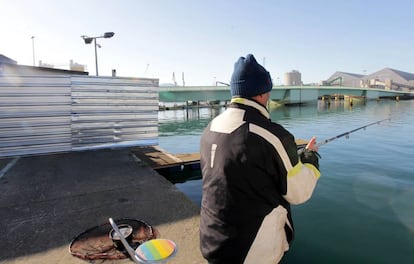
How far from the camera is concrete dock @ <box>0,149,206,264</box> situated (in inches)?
130

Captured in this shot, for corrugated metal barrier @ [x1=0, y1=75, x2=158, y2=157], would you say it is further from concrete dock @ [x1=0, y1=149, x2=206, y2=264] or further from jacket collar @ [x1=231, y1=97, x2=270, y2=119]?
jacket collar @ [x1=231, y1=97, x2=270, y2=119]

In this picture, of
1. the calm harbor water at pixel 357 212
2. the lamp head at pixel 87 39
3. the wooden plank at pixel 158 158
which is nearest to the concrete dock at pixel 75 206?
the wooden plank at pixel 158 158

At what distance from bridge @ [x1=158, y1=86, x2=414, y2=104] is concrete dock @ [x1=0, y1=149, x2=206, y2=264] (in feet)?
124

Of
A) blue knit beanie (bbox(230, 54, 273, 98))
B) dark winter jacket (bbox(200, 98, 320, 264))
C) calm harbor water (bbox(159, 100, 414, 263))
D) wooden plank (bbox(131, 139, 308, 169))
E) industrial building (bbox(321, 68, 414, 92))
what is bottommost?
calm harbor water (bbox(159, 100, 414, 263))

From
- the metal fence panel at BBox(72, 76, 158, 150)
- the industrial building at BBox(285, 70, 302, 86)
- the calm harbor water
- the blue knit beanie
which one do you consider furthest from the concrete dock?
the industrial building at BBox(285, 70, 302, 86)

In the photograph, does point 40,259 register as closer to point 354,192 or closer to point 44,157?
point 44,157

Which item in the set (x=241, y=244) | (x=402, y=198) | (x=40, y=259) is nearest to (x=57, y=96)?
(x=40, y=259)

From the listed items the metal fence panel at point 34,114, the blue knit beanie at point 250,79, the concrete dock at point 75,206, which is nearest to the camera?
the blue knit beanie at point 250,79

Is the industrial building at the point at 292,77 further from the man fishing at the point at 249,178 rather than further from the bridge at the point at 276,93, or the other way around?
the man fishing at the point at 249,178

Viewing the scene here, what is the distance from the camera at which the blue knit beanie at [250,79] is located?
2.08 metres

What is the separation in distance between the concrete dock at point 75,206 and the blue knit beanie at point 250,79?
77.8 inches

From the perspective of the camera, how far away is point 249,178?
192 cm

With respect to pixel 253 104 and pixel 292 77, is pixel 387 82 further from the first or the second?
pixel 253 104

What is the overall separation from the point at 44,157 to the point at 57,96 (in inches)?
72.7
